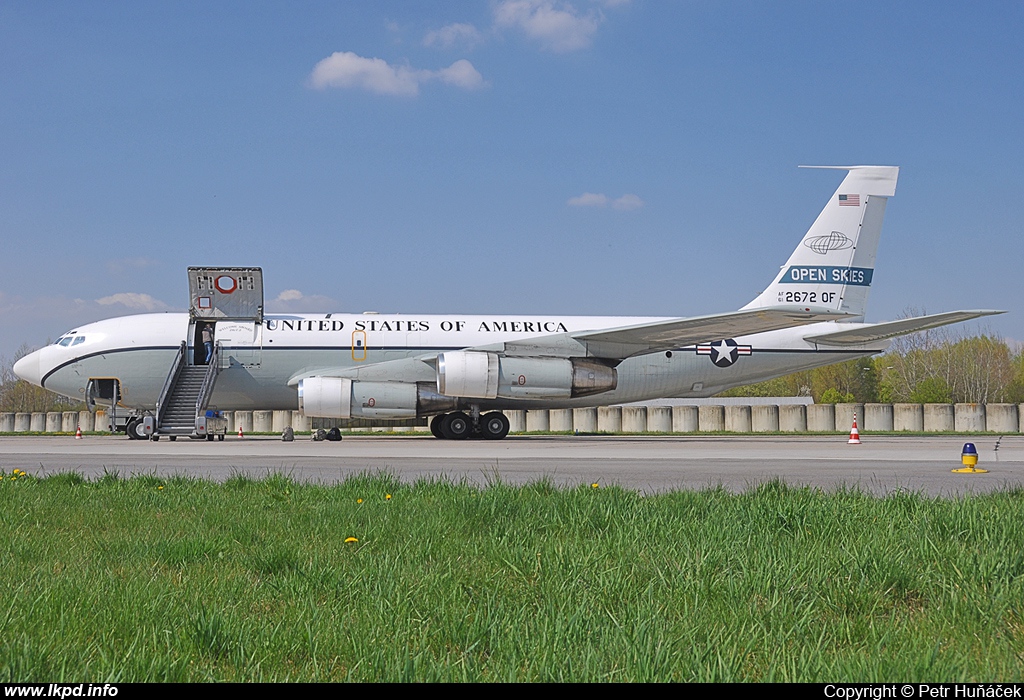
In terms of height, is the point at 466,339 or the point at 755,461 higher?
the point at 466,339

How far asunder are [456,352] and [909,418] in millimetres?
24452

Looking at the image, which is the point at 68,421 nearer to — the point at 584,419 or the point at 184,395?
the point at 184,395

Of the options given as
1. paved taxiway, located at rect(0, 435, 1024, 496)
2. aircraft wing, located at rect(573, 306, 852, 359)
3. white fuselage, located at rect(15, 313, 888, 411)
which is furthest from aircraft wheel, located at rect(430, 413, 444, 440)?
paved taxiway, located at rect(0, 435, 1024, 496)

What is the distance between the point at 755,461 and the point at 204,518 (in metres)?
9.25

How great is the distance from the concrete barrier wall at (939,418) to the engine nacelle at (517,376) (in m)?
20.8

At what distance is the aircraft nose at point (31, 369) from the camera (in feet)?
75.9

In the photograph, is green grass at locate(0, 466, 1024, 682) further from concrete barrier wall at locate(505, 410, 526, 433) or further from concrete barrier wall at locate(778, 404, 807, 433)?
concrete barrier wall at locate(778, 404, 807, 433)

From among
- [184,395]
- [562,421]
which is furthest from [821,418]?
[184,395]

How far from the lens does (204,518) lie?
573cm

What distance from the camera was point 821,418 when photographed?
123ft

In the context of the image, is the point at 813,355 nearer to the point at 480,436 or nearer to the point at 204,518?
the point at 480,436

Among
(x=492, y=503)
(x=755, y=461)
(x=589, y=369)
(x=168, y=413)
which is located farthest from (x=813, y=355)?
(x=492, y=503)

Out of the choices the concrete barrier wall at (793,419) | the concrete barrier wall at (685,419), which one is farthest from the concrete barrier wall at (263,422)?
the concrete barrier wall at (793,419)

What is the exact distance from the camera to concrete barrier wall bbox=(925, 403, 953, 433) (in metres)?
35.9
